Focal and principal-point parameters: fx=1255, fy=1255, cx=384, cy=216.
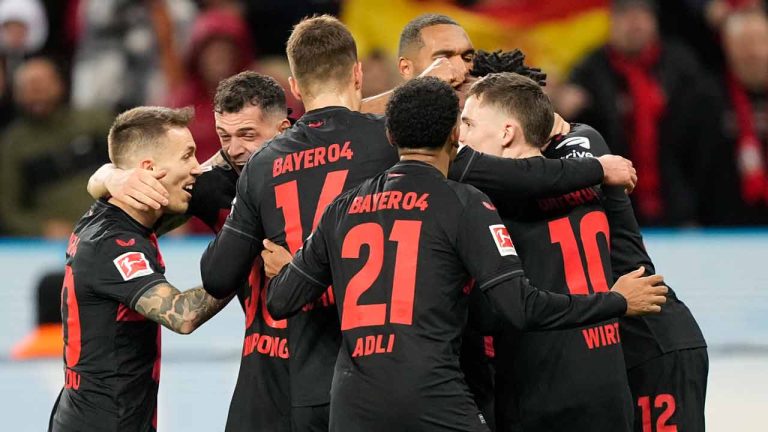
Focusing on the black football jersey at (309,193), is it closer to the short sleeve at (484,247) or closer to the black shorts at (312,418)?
the black shorts at (312,418)

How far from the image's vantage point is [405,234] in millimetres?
4094

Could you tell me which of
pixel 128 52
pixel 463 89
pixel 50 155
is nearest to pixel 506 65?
pixel 463 89

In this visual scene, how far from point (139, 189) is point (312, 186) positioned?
2.46ft

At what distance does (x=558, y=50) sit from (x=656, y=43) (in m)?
1.00

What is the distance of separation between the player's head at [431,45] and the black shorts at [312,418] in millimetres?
1891

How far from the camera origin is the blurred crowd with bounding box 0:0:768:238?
40.5ft

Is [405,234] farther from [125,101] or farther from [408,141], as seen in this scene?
[125,101]

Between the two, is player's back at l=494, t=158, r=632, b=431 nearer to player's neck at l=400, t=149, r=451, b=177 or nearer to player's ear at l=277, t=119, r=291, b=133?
player's neck at l=400, t=149, r=451, b=177

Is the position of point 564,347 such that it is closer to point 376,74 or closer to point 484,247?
point 484,247

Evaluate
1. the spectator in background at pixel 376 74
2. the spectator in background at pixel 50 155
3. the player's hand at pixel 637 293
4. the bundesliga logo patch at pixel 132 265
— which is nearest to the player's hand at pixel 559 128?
the player's hand at pixel 637 293

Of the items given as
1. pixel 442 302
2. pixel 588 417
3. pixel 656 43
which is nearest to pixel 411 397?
pixel 442 302

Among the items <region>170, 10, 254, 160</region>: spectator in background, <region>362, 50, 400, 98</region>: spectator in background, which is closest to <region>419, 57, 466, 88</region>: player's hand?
<region>362, 50, 400, 98</region>: spectator in background

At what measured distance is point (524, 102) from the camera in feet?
15.7

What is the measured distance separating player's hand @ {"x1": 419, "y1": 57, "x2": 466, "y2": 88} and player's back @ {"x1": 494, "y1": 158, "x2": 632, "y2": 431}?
84cm
